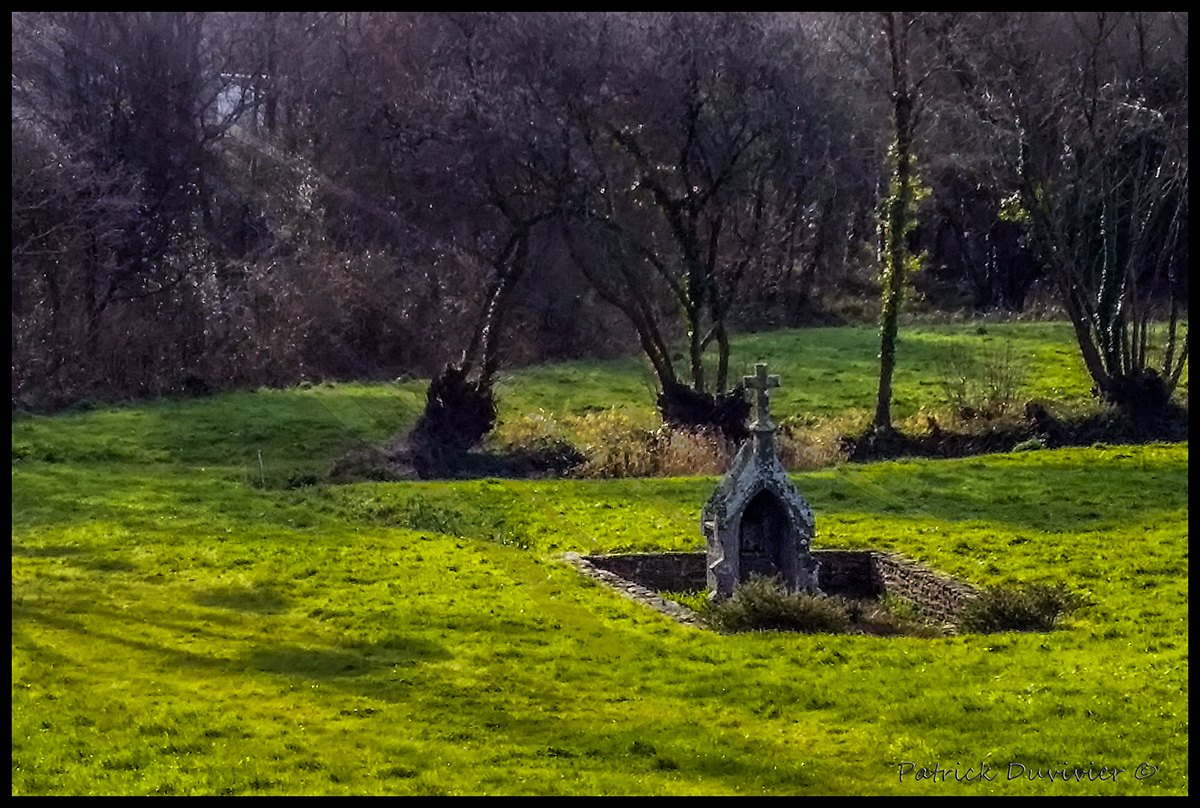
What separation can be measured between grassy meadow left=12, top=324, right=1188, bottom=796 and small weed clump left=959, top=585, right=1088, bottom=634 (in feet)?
1.62

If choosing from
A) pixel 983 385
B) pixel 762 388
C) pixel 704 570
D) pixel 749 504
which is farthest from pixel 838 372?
pixel 762 388

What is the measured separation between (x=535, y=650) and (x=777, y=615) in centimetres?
301

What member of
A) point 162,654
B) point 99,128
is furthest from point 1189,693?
point 99,128

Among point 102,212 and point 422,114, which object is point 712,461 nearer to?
point 422,114

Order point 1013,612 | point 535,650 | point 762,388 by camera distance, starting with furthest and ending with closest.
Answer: point 762,388, point 1013,612, point 535,650

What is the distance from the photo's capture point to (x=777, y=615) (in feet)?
55.8

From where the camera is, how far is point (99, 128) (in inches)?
1790

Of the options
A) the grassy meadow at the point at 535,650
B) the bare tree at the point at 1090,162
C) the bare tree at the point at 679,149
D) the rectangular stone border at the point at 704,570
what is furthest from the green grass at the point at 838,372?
the rectangular stone border at the point at 704,570

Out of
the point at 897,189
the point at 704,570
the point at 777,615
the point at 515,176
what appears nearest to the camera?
the point at 777,615

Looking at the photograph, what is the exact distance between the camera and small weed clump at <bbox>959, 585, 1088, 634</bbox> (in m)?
16.8

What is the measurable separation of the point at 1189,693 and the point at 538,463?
2069 cm

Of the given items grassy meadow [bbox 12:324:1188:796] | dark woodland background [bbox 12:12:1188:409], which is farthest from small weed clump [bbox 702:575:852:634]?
dark woodland background [bbox 12:12:1188:409]

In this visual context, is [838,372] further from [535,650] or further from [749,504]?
[535,650]

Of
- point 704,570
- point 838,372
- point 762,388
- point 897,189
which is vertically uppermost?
point 897,189
